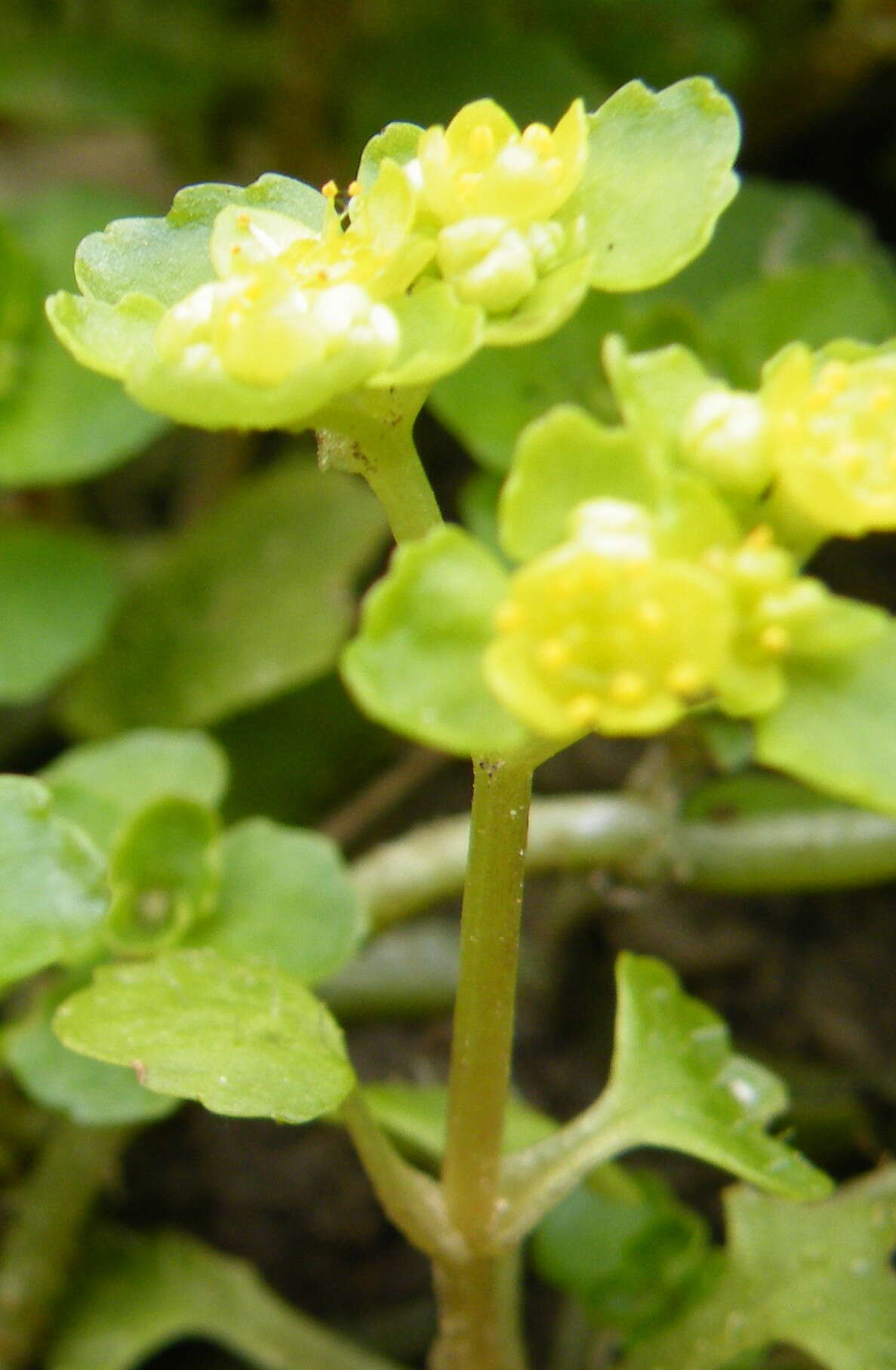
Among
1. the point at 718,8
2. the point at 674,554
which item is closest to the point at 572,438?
the point at 674,554

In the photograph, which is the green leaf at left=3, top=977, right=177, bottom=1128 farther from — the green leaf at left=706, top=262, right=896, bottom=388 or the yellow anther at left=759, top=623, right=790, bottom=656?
the green leaf at left=706, top=262, right=896, bottom=388

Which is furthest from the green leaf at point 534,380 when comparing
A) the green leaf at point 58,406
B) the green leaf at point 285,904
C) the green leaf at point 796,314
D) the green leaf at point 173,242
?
the green leaf at point 173,242

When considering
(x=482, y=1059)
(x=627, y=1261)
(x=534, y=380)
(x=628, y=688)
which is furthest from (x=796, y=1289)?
(x=534, y=380)

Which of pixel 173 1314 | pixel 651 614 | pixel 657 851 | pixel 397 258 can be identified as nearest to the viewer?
pixel 651 614

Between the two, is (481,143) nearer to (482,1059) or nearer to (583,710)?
(583,710)

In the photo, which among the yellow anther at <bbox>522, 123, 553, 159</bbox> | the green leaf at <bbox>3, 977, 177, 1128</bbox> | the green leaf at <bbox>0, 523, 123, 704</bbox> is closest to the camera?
the yellow anther at <bbox>522, 123, 553, 159</bbox>

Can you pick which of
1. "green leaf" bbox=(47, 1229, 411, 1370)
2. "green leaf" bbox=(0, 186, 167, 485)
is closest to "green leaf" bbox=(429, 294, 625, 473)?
"green leaf" bbox=(0, 186, 167, 485)
